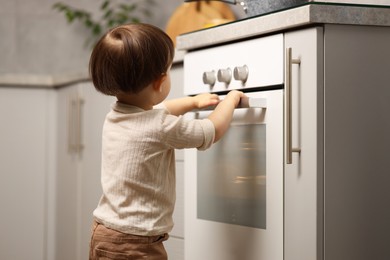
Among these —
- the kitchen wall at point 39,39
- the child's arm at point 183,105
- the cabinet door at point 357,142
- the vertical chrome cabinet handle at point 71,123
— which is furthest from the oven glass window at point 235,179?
the kitchen wall at point 39,39

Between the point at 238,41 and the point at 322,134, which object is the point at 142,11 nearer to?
the point at 238,41

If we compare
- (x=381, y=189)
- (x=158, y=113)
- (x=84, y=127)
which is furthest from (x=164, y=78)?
(x=84, y=127)

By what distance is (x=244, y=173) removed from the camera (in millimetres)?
1844

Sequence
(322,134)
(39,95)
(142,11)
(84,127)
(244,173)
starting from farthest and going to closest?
(142,11), (39,95), (84,127), (244,173), (322,134)

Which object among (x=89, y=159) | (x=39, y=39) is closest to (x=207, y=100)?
(x=89, y=159)

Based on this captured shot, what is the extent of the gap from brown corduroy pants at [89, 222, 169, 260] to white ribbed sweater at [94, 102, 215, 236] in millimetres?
15

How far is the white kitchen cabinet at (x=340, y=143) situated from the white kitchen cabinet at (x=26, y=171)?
2184mm

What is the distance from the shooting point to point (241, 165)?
73.1 inches

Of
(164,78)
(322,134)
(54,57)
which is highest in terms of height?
(54,57)

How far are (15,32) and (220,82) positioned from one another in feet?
7.95

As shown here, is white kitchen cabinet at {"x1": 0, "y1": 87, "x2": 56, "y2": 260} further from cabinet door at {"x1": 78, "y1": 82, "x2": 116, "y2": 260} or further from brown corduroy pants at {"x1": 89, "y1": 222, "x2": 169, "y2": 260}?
brown corduroy pants at {"x1": 89, "y1": 222, "x2": 169, "y2": 260}

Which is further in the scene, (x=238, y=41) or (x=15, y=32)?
(x=15, y=32)

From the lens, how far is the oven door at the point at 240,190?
1.72 metres

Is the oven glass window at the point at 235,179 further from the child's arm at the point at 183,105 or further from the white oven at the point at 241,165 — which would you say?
the child's arm at the point at 183,105
